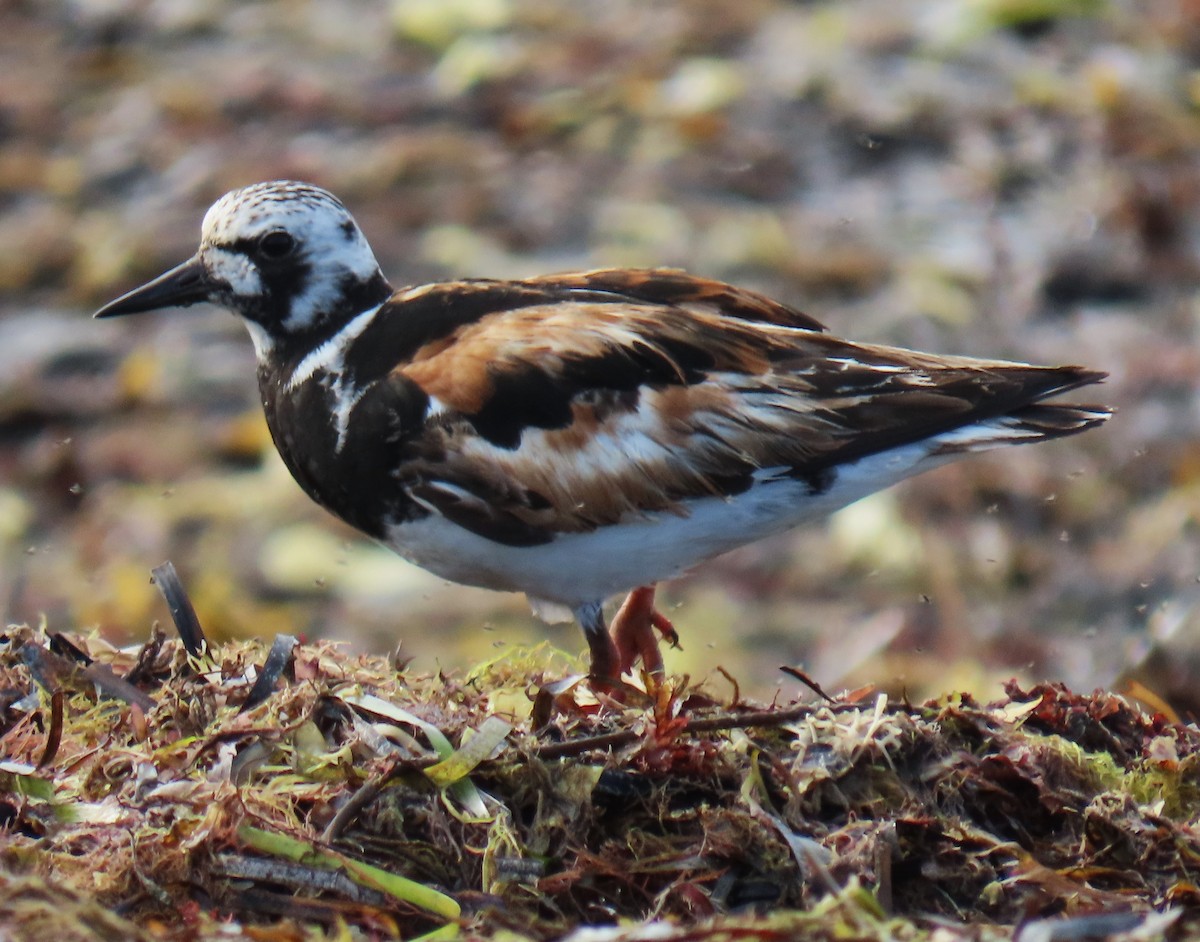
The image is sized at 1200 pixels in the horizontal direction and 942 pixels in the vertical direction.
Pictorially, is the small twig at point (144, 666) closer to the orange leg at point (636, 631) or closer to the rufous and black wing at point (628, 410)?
the rufous and black wing at point (628, 410)

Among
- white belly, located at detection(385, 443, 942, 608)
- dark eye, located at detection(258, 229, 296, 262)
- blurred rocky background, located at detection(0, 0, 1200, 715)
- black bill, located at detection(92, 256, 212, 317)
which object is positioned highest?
dark eye, located at detection(258, 229, 296, 262)

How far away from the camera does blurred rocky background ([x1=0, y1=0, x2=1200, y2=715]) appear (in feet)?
25.7

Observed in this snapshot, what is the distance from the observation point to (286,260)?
540 cm

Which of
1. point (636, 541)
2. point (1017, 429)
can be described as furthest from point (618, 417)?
point (1017, 429)

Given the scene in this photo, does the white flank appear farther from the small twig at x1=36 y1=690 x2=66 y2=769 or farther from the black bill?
the small twig at x1=36 y1=690 x2=66 y2=769

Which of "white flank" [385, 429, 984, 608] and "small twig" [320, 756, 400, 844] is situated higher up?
"small twig" [320, 756, 400, 844]

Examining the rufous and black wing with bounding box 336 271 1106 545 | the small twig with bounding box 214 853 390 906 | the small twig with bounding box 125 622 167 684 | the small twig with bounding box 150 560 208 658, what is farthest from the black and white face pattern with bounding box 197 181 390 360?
the small twig with bounding box 214 853 390 906

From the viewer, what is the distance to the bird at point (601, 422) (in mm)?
4973

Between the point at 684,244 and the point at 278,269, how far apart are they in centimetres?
445

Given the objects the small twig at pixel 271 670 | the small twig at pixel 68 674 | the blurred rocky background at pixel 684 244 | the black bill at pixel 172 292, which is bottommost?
the blurred rocky background at pixel 684 244

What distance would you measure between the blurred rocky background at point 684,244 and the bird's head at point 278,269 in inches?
62.0

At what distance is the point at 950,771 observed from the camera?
3920mm

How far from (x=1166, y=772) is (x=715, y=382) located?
1610 millimetres

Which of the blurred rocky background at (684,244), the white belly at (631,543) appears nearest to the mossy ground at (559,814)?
the white belly at (631,543)
